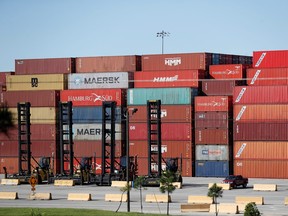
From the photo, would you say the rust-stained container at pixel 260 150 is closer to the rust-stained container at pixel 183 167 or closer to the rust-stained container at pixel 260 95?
the rust-stained container at pixel 260 95

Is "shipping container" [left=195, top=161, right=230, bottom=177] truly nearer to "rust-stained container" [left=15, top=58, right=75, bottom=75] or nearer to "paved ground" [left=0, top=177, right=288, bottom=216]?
"paved ground" [left=0, top=177, right=288, bottom=216]

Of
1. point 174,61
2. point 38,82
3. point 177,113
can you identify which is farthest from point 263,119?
point 38,82

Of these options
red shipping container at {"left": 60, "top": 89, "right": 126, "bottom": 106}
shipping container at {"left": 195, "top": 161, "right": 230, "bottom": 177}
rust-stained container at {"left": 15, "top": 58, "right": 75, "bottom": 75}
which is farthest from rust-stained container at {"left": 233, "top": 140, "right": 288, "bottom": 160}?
rust-stained container at {"left": 15, "top": 58, "right": 75, "bottom": 75}

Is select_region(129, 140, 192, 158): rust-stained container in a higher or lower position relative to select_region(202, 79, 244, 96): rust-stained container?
lower

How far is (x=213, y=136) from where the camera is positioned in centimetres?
8412

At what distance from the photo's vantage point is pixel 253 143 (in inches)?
3196

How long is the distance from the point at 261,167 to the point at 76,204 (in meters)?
34.9

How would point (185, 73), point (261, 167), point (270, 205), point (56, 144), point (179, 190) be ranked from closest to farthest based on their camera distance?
point (270, 205) < point (179, 190) < point (261, 167) < point (185, 73) < point (56, 144)

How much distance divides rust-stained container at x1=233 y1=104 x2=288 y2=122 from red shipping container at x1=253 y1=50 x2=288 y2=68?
16.4 feet

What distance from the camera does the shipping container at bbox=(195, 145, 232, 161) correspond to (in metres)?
82.9

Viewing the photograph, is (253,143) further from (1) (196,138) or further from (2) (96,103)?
(2) (96,103)

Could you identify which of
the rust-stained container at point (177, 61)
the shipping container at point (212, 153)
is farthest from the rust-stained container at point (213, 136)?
the rust-stained container at point (177, 61)

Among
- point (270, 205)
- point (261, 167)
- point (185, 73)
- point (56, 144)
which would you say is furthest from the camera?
point (56, 144)

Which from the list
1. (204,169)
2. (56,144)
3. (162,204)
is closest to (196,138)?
(204,169)
